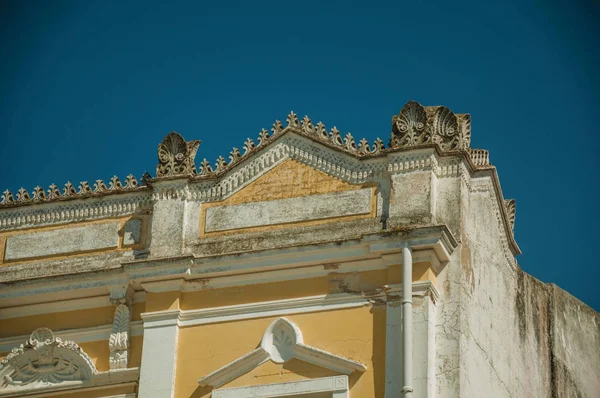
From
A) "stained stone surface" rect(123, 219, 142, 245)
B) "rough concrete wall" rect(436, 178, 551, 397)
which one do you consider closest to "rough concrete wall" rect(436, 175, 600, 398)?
"rough concrete wall" rect(436, 178, 551, 397)

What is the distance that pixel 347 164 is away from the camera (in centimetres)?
2162

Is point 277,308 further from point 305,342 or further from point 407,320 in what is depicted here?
point 407,320

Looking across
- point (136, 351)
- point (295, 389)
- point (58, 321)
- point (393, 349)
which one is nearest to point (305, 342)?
point (295, 389)

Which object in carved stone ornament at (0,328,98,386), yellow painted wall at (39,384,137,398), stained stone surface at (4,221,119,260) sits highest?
stained stone surface at (4,221,119,260)

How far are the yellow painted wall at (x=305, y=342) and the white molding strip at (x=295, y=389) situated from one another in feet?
0.32

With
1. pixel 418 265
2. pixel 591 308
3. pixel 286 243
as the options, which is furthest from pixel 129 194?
pixel 591 308

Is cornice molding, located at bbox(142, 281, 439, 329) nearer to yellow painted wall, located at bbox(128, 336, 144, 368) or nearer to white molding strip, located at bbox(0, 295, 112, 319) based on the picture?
yellow painted wall, located at bbox(128, 336, 144, 368)

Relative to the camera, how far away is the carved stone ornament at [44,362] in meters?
21.8

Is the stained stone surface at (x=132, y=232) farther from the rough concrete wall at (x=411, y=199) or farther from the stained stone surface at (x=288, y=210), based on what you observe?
the rough concrete wall at (x=411, y=199)

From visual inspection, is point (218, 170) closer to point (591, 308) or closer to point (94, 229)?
point (94, 229)

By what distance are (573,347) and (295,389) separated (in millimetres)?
6366

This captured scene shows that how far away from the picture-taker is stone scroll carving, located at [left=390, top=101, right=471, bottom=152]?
21.4 metres

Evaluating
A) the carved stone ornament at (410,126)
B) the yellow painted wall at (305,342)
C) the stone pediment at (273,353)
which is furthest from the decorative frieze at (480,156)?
the stone pediment at (273,353)

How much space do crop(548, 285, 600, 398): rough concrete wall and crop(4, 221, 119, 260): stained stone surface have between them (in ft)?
22.9
